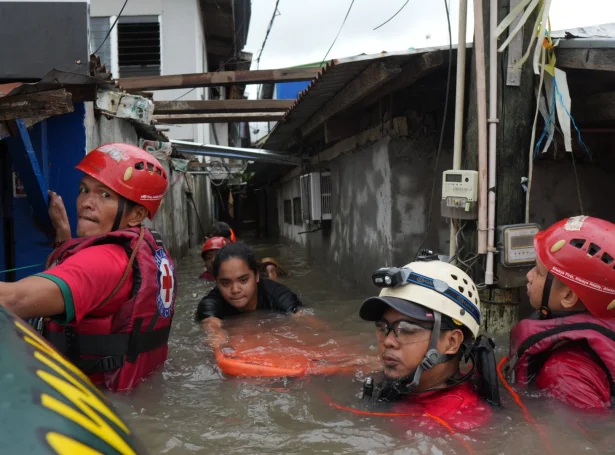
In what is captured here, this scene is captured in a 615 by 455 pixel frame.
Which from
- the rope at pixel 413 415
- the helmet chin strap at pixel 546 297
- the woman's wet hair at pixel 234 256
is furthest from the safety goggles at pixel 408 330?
the woman's wet hair at pixel 234 256

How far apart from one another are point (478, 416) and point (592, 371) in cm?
61

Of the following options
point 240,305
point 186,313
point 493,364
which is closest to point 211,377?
point 240,305

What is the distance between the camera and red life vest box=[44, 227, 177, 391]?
2.76 m

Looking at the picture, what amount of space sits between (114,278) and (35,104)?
1.06 metres

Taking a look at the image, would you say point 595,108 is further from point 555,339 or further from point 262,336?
point 262,336

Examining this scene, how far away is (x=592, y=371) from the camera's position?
2773mm

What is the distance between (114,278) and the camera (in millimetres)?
2592

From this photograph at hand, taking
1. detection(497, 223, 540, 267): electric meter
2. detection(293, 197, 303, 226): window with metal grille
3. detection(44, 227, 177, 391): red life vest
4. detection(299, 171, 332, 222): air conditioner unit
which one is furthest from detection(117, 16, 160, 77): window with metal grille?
detection(44, 227, 177, 391): red life vest

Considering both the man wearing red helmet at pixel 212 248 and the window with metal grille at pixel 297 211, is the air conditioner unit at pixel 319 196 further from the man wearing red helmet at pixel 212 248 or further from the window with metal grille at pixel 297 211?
the window with metal grille at pixel 297 211

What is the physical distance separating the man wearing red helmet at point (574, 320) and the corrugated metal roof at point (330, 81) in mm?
2234

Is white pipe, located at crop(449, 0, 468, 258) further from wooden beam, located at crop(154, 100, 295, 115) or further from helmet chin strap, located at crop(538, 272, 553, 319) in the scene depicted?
wooden beam, located at crop(154, 100, 295, 115)

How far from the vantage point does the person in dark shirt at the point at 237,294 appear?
5.14 metres

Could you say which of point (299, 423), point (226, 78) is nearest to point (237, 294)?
point (299, 423)

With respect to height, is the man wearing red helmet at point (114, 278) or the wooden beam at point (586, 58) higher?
the wooden beam at point (586, 58)
